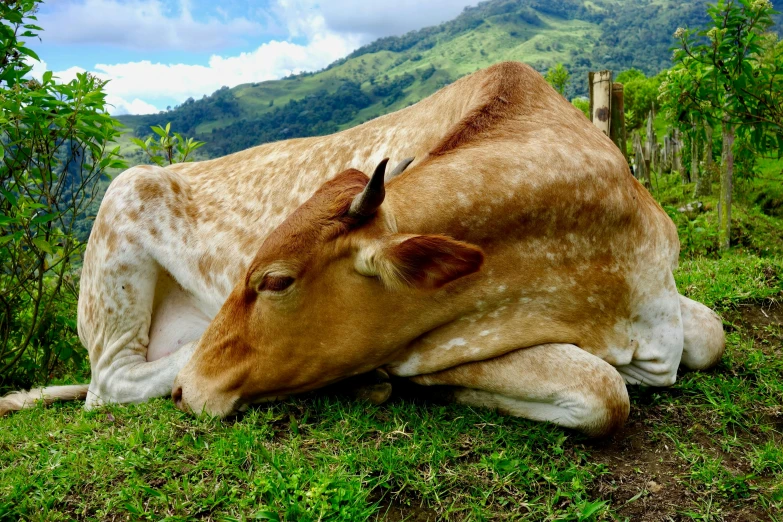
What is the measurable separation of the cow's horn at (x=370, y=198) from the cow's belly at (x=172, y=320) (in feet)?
7.91

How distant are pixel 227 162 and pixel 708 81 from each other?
188 inches

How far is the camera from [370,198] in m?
3.21

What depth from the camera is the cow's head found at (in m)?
3.21

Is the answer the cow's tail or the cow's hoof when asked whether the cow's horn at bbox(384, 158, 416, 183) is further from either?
the cow's tail

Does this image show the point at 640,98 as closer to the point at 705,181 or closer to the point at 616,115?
the point at 705,181

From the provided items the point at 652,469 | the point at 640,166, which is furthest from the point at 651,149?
the point at 652,469

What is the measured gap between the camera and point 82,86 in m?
5.35

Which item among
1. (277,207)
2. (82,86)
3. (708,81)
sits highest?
(82,86)

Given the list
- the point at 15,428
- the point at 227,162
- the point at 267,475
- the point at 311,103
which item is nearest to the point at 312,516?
the point at 267,475

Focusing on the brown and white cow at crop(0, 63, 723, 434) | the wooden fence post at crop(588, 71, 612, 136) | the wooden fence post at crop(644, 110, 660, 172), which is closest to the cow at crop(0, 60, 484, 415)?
the brown and white cow at crop(0, 63, 723, 434)

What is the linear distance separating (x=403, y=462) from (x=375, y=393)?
0.76 m

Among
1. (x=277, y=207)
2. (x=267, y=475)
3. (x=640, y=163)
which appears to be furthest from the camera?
(x=640, y=163)

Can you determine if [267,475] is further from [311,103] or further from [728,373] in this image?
[311,103]

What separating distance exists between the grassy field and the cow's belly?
1.05 m
